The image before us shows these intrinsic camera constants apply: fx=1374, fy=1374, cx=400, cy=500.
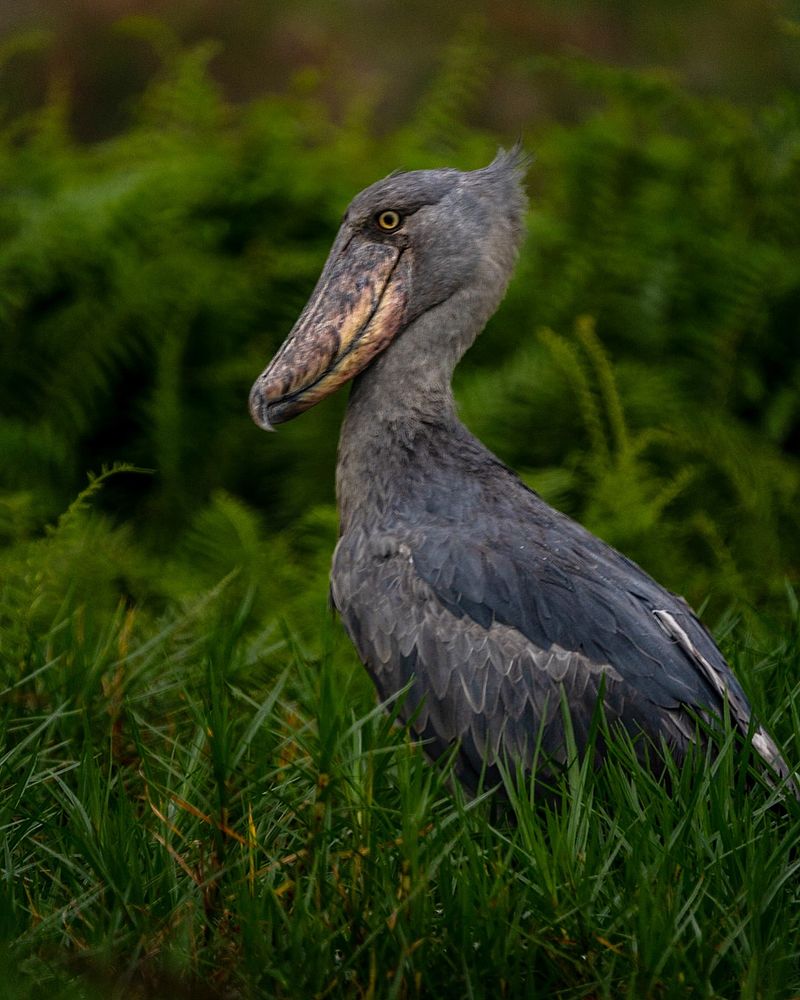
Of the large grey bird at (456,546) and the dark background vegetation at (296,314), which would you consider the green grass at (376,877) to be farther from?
the dark background vegetation at (296,314)

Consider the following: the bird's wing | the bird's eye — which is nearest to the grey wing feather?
the bird's wing

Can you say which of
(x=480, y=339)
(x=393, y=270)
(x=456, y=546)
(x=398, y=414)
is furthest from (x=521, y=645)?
(x=480, y=339)

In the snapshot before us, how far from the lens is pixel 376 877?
250 centimetres

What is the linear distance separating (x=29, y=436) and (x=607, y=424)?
235 cm

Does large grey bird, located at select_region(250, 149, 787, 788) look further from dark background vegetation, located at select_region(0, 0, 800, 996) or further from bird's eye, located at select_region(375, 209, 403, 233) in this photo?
dark background vegetation, located at select_region(0, 0, 800, 996)

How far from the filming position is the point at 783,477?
17.3 ft

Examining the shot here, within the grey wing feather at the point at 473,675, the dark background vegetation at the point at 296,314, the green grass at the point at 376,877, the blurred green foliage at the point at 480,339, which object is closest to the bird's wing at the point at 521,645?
the grey wing feather at the point at 473,675

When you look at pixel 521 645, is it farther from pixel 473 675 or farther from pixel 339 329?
pixel 339 329

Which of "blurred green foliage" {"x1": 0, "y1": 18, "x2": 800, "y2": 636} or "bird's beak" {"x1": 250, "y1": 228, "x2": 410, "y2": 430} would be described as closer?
"bird's beak" {"x1": 250, "y1": 228, "x2": 410, "y2": 430}

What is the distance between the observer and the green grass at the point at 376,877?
234 centimetres


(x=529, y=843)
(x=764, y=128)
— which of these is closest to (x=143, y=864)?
(x=529, y=843)

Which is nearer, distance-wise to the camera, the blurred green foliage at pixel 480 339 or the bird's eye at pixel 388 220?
the bird's eye at pixel 388 220

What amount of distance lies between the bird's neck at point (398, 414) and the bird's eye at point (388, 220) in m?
0.24

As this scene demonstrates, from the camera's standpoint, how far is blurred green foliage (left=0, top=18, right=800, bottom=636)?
5.37 metres
